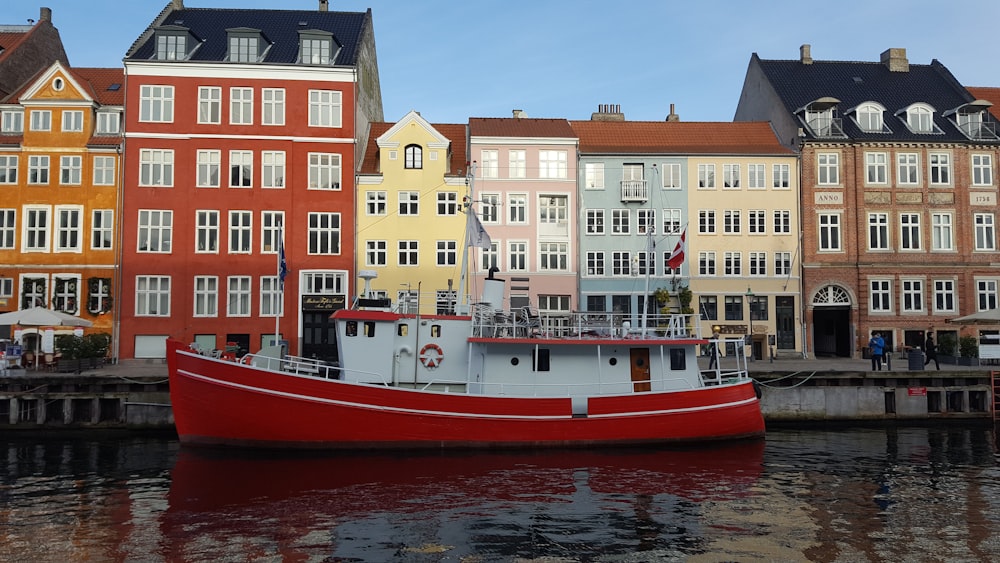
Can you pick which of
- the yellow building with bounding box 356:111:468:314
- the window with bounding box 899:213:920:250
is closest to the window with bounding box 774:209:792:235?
the window with bounding box 899:213:920:250

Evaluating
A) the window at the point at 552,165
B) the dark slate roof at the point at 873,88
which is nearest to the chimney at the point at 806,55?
the dark slate roof at the point at 873,88

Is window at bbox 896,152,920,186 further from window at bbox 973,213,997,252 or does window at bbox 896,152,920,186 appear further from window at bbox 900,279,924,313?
window at bbox 900,279,924,313

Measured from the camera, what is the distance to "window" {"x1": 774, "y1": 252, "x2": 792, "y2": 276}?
122 ft

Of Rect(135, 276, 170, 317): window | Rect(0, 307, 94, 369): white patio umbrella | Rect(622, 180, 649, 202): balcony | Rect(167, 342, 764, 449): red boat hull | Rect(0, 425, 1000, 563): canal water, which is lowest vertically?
Rect(0, 425, 1000, 563): canal water

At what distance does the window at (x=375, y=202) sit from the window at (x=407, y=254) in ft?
6.16

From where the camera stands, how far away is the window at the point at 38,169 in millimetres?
34938

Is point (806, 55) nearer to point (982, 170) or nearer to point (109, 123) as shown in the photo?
point (982, 170)

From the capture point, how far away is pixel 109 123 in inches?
1407

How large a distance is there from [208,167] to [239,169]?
1484mm

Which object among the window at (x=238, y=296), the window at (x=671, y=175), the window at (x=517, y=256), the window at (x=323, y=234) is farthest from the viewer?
the window at (x=671, y=175)

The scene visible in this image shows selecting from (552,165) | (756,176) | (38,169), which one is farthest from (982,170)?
(38,169)

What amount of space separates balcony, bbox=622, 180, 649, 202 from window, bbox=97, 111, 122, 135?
25175 millimetres

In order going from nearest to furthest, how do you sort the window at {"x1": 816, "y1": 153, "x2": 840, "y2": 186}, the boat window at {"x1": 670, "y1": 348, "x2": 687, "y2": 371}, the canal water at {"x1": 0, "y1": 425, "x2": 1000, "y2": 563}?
the canal water at {"x1": 0, "y1": 425, "x2": 1000, "y2": 563}
the boat window at {"x1": 670, "y1": 348, "x2": 687, "y2": 371}
the window at {"x1": 816, "y1": 153, "x2": 840, "y2": 186}

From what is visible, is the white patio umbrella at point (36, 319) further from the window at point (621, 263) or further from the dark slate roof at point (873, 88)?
the dark slate roof at point (873, 88)
